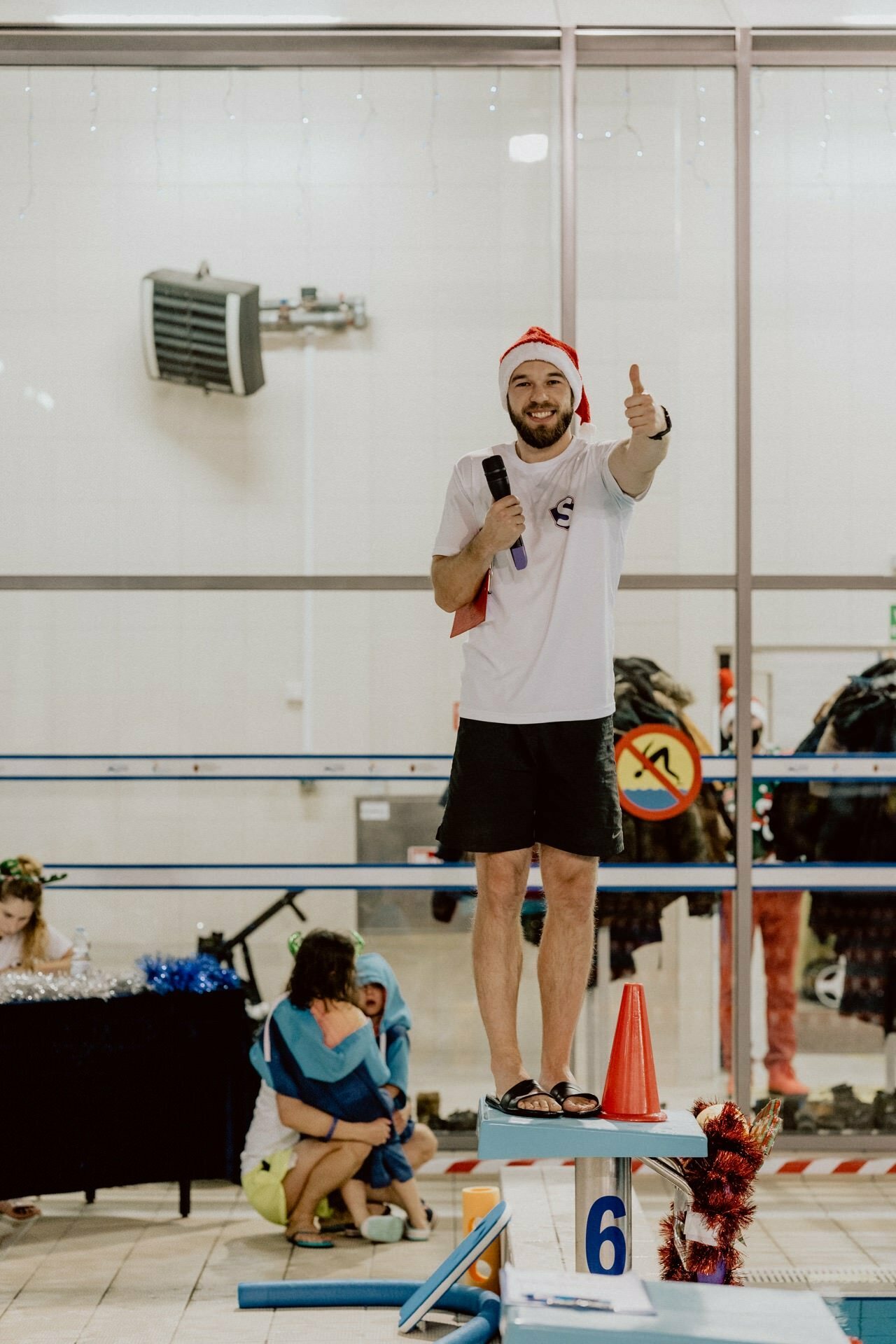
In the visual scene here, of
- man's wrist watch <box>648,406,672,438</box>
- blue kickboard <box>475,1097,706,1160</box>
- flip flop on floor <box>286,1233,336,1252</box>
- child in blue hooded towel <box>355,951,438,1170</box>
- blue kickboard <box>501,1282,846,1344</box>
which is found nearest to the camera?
blue kickboard <box>501,1282,846,1344</box>

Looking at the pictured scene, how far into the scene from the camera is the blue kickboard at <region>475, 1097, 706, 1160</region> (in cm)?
269

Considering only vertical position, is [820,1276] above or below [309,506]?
below

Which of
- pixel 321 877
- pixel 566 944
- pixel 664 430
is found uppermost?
pixel 664 430

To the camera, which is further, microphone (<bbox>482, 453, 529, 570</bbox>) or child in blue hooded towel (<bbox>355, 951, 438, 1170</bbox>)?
child in blue hooded towel (<bbox>355, 951, 438, 1170</bbox>)

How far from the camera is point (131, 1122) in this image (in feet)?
15.0

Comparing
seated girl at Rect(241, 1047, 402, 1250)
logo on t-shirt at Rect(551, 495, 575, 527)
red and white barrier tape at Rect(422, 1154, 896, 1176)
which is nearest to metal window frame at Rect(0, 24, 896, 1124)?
red and white barrier tape at Rect(422, 1154, 896, 1176)

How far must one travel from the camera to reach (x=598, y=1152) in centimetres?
270

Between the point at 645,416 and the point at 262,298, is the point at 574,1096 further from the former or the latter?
the point at 262,298

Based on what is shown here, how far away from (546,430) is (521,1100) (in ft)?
4.64

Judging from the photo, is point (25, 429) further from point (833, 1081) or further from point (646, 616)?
point (833, 1081)

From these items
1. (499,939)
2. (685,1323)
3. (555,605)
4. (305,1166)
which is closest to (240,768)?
(305,1166)

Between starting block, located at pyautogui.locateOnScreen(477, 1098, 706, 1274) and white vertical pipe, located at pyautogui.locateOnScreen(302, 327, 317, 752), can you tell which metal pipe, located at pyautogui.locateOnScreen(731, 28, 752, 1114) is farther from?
starting block, located at pyautogui.locateOnScreen(477, 1098, 706, 1274)

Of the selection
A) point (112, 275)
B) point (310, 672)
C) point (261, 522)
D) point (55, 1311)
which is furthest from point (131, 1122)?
point (112, 275)

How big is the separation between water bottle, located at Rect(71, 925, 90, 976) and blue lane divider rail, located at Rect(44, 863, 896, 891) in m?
0.19
